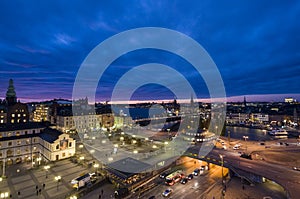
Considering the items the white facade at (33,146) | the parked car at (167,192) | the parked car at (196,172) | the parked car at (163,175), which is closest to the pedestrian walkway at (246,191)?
the parked car at (196,172)

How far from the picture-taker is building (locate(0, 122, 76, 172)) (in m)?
28.9

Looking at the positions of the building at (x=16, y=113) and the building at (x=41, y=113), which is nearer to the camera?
the building at (x=16, y=113)

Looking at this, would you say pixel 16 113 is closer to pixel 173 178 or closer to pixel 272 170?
pixel 173 178

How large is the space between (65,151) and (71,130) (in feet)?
85.9

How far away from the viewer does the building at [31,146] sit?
28906 millimetres

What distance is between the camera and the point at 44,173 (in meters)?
24.5

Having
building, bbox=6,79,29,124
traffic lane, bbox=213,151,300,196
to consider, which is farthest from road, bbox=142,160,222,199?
building, bbox=6,79,29,124

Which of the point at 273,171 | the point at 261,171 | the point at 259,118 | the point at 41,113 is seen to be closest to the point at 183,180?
the point at 261,171

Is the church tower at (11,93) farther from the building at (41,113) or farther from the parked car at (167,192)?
the parked car at (167,192)

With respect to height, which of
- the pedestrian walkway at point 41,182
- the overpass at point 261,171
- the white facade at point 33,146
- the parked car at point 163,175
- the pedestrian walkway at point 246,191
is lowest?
the pedestrian walkway at point 246,191

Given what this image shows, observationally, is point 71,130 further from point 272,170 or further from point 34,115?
point 272,170

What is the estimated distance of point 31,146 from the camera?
3194 centimetres

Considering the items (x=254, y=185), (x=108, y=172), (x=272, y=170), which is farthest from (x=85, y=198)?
(x=272, y=170)

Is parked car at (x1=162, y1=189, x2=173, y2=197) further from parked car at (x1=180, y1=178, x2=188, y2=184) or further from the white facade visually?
the white facade
